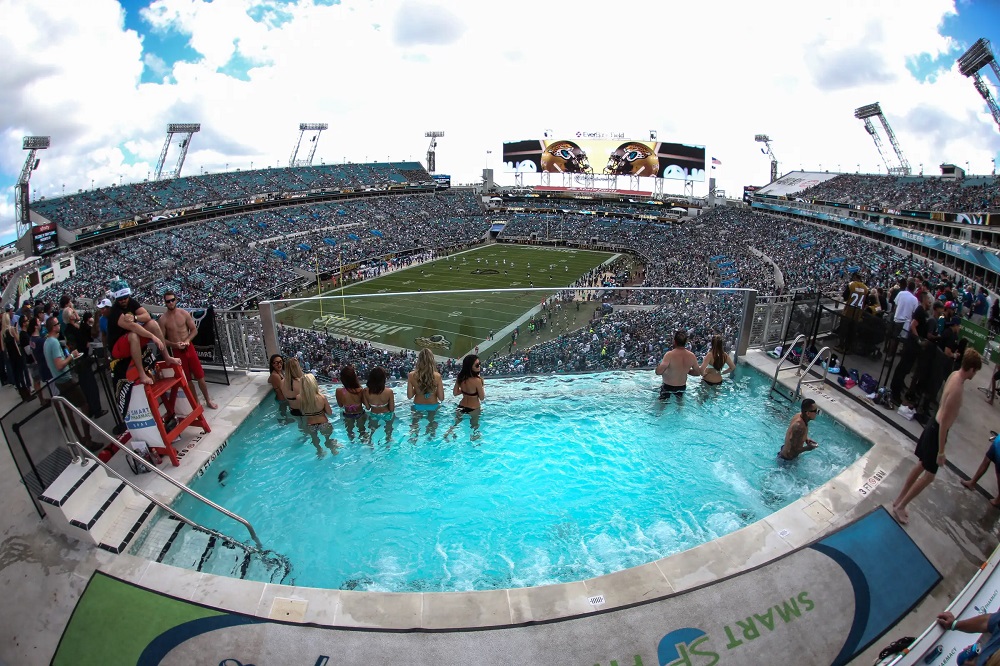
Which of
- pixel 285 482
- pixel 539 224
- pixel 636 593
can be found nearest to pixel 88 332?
pixel 285 482

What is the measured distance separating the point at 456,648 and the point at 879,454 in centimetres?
554

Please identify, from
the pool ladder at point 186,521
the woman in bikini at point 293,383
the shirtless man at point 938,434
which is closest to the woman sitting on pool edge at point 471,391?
the woman in bikini at point 293,383

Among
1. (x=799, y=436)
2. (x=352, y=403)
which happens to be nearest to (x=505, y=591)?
(x=352, y=403)

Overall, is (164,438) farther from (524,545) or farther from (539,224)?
(539,224)

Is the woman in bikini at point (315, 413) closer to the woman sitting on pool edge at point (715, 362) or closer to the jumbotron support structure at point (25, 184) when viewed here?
the woman sitting on pool edge at point (715, 362)

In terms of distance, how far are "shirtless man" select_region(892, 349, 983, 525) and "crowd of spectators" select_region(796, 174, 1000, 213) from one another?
42775 mm

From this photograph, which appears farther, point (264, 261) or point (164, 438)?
point (264, 261)

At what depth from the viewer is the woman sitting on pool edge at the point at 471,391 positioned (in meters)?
6.95

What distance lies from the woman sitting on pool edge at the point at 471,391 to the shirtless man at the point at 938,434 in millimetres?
4786

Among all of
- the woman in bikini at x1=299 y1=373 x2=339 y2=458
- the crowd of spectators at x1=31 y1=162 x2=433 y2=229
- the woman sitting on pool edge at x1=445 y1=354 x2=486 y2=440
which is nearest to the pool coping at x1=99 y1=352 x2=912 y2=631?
the woman in bikini at x1=299 y1=373 x2=339 y2=458

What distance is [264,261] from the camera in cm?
4953

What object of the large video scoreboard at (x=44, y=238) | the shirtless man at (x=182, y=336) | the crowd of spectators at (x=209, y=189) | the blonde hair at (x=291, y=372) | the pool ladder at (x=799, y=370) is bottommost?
the pool ladder at (x=799, y=370)

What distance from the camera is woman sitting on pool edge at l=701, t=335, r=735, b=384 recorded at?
804 cm

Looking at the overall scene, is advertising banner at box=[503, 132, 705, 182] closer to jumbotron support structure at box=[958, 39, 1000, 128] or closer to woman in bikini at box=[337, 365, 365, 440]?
jumbotron support structure at box=[958, 39, 1000, 128]
